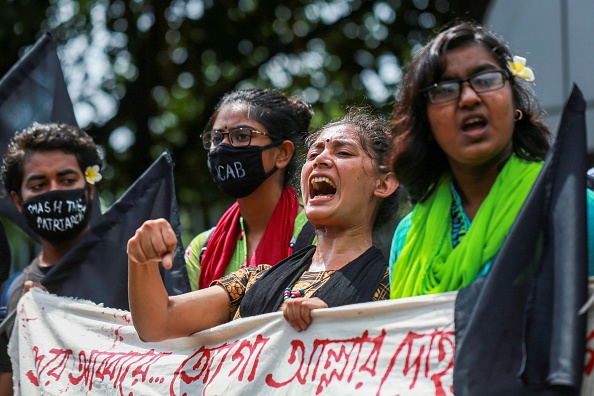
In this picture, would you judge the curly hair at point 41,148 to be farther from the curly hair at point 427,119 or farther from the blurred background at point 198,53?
the blurred background at point 198,53

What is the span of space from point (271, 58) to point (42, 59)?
410 centimetres

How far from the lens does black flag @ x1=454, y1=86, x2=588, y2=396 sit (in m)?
2.07

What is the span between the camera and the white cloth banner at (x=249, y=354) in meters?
2.39

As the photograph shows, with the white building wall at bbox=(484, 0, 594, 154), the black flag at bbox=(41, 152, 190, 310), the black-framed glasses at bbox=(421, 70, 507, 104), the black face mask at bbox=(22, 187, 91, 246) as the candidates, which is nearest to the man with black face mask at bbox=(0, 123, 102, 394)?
the black face mask at bbox=(22, 187, 91, 246)

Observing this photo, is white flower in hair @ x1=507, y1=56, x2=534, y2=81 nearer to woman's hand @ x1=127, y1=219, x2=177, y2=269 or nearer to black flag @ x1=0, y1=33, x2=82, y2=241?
woman's hand @ x1=127, y1=219, x2=177, y2=269

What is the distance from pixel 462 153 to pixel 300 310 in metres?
0.65

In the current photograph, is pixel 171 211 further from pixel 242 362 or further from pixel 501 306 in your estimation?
pixel 501 306

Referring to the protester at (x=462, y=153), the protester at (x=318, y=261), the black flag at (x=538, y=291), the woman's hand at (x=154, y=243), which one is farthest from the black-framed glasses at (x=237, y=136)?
the black flag at (x=538, y=291)

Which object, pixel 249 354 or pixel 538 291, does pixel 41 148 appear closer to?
pixel 249 354

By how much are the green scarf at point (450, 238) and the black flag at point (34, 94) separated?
2841mm

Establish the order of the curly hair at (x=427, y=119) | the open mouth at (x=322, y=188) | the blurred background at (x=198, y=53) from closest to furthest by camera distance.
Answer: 1. the curly hair at (x=427, y=119)
2. the open mouth at (x=322, y=188)
3. the blurred background at (x=198, y=53)

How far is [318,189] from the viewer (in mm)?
3193


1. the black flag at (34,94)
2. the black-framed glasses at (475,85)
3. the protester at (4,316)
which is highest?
the black flag at (34,94)

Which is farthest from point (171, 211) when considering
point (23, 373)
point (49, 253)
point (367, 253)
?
point (367, 253)
